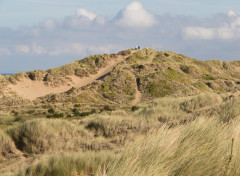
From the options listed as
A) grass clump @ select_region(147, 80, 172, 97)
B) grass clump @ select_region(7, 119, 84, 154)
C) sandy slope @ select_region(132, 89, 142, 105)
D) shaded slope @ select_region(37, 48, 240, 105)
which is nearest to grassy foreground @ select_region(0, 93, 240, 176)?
grass clump @ select_region(7, 119, 84, 154)

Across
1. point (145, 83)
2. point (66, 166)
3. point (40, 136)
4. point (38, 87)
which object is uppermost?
point (38, 87)

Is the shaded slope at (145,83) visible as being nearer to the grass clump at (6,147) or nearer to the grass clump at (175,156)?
the grass clump at (6,147)

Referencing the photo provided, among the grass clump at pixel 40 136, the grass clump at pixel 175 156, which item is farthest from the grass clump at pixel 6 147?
the grass clump at pixel 175 156

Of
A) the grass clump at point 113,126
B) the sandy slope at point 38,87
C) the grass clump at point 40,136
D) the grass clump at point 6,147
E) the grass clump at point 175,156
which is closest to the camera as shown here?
the grass clump at point 175,156

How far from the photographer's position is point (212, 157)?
10.3ft

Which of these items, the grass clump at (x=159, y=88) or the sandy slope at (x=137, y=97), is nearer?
the sandy slope at (x=137, y=97)

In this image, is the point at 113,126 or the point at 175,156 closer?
the point at 175,156

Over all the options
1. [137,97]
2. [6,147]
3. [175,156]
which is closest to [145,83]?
[137,97]

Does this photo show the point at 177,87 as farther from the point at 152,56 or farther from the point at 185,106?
the point at 185,106

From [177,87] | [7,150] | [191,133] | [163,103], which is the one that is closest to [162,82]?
[177,87]

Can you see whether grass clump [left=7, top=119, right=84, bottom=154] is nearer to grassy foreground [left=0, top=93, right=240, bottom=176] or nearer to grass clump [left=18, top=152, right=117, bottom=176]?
grassy foreground [left=0, top=93, right=240, bottom=176]

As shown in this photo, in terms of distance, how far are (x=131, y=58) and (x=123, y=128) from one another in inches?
1800

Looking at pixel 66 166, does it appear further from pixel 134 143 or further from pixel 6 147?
pixel 6 147

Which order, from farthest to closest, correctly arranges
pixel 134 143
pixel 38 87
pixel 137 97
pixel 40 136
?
pixel 38 87
pixel 137 97
pixel 40 136
pixel 134 143
